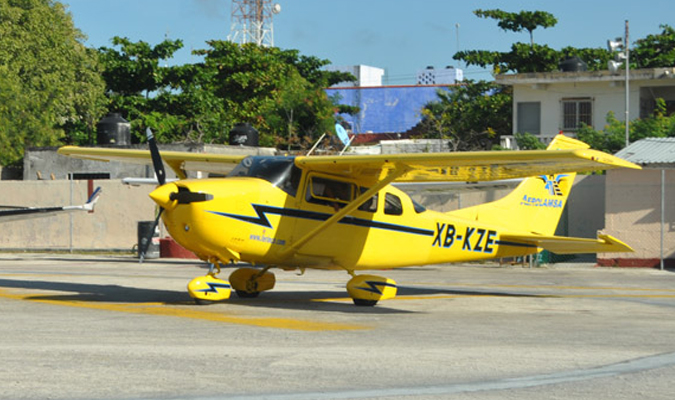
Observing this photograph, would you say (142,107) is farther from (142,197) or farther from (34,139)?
(142,197)

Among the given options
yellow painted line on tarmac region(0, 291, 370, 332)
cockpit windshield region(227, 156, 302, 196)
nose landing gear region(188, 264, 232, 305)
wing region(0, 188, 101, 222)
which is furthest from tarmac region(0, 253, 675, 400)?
wing region(0, 188, 101, 222)

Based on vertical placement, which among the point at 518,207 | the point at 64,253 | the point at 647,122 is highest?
the point at 647,122

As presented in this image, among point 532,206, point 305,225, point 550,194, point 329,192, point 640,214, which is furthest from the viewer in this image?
point 640,214

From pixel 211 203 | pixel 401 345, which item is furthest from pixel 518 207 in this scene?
pixel 401 345

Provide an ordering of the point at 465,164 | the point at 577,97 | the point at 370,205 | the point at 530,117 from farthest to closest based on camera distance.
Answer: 1. the point at 530,117
2. the point at 577,97
3. the point at 370,205
4. the point at 465,164

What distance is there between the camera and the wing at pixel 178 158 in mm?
16422

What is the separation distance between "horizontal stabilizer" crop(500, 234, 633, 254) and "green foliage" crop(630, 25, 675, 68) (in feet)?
124

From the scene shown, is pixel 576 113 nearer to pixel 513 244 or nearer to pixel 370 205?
pixel 513 244

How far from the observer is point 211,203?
13.0 metres

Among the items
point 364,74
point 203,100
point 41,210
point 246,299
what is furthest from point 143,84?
point 364,74

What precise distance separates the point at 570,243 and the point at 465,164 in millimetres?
3642

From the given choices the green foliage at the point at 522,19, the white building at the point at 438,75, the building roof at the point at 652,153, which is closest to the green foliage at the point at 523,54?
the green foliage at the point at 522,19

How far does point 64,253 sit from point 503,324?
77.5ft

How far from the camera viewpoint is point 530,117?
152 feet
